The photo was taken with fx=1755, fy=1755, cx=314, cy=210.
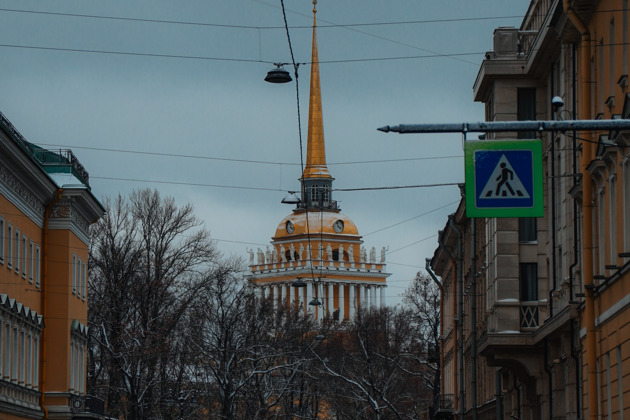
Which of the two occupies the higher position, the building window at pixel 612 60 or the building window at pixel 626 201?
the building window at pixel 612 60

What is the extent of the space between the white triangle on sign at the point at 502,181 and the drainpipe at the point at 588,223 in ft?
29.9

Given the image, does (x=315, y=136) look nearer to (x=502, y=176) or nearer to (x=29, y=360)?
(x=29, y=360)

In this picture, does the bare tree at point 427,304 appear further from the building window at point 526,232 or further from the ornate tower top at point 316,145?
the ornate tower top at point 316,145

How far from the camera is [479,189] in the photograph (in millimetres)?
19781

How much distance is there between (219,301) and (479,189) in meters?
61.8

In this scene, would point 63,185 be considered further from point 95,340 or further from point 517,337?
point 517,337

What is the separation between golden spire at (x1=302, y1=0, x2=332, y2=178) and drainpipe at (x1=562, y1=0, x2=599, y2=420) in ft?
495

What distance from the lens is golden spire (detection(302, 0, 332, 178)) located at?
7234 inches

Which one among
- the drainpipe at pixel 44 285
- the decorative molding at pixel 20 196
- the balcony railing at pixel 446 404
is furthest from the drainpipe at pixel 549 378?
the balcony railing at pixel 446 404

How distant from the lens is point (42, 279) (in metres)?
54.6

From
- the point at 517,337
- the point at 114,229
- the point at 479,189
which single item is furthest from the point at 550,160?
the point at 114,229

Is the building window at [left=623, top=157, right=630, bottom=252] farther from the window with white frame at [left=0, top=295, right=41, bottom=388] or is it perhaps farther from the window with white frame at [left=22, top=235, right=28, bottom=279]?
the window with white frame at [left=22, top=235, right=28, bottom=279]

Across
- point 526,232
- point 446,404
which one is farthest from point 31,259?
point 446,404

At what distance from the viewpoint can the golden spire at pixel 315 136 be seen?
603 feet
